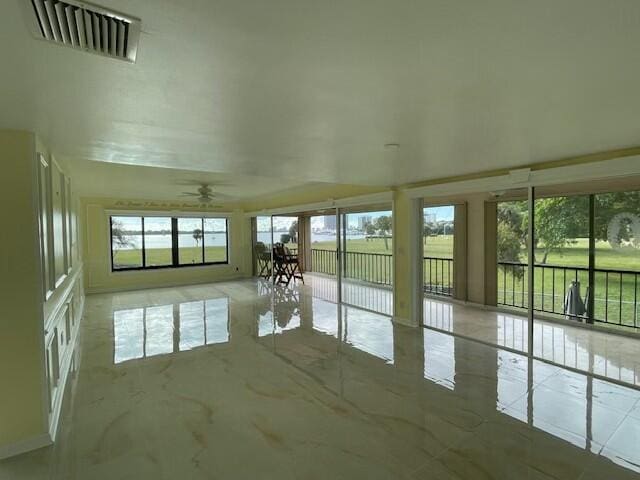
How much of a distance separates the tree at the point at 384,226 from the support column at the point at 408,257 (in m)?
0.97

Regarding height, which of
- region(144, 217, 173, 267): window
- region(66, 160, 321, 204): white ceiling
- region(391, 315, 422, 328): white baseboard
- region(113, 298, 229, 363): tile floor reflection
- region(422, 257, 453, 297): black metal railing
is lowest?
region(113, 298, 229, 363): tile floor reflection

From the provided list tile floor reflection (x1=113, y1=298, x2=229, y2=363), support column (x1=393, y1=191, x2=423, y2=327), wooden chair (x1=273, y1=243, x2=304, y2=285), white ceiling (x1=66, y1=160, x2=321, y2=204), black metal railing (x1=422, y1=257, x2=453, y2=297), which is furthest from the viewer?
wooden chair (x1=273, y1=243, x2=304, y2=285)

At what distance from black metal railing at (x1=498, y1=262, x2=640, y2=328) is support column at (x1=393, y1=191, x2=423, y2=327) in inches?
53.9

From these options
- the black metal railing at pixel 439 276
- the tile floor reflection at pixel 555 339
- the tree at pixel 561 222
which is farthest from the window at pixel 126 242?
the tree at pixel 561 222

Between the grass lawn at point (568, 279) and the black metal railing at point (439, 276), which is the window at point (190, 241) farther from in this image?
the black metal railing at point (439, 276)

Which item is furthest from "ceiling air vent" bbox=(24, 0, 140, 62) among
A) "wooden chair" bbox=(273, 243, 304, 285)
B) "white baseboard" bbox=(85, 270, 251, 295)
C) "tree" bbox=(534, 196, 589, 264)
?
"white baseboard" bbox=(85, 270, 251, 295)

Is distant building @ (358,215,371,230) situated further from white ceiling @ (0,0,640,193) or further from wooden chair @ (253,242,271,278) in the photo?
white ceiling @ (0,0,640,193)

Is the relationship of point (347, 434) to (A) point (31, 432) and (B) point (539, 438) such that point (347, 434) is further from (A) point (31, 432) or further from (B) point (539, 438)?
(A) point (31, 432)

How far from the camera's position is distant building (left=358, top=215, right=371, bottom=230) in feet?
21.0

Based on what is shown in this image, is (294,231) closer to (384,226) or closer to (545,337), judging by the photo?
(384,226)

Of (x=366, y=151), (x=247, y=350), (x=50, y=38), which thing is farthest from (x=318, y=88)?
(x=247, y=350)

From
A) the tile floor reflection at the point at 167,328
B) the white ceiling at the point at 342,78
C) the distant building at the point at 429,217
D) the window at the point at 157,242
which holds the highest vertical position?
the white ceiling at the point at 342,78

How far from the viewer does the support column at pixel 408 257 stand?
4637 mm

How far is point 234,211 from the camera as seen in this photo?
9445 millimetres
